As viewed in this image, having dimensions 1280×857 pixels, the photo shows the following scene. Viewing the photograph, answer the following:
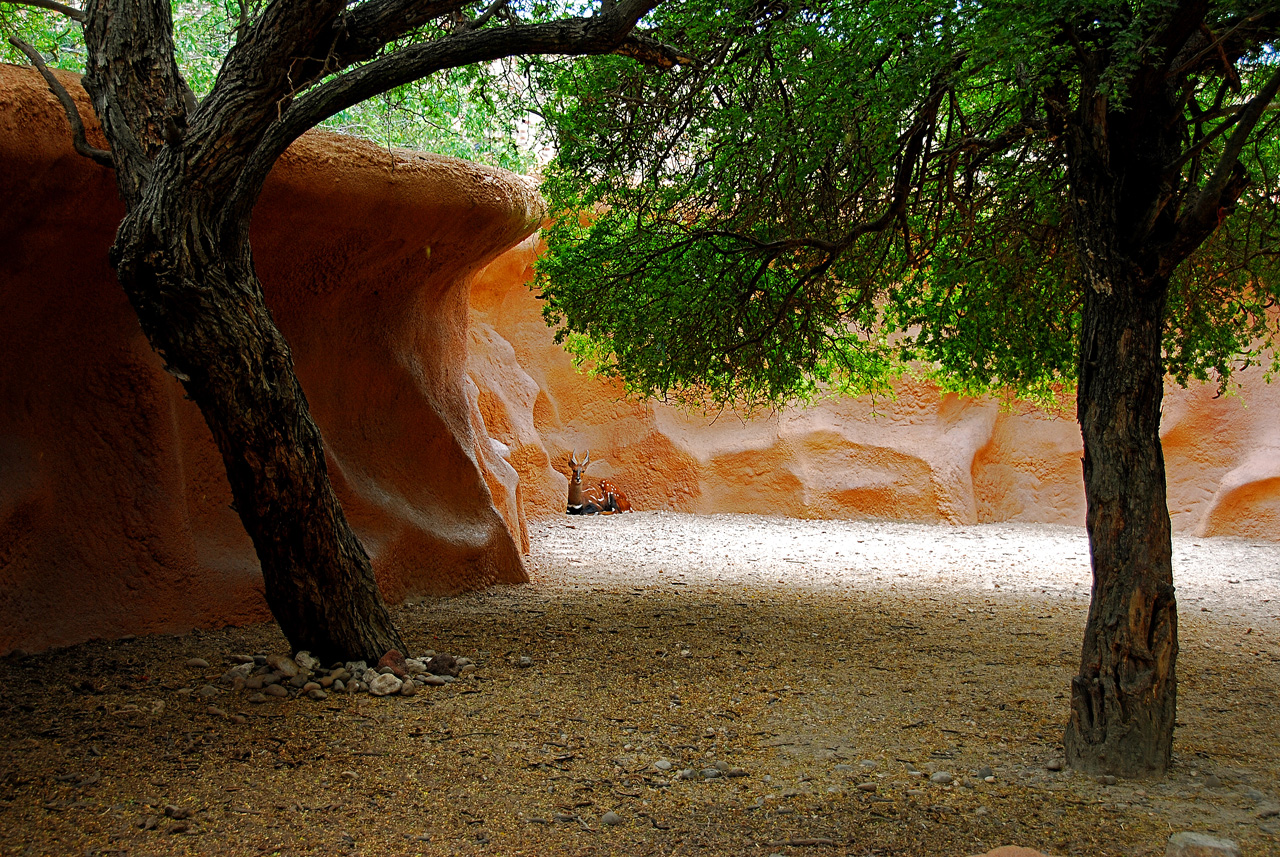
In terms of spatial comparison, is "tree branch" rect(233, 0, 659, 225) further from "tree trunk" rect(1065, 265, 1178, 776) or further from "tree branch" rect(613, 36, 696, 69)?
"tree trunk" rect(1065, 265, 1178, 776)

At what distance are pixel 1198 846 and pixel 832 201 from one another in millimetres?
3658

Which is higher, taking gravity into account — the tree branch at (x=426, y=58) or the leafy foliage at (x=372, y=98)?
the leafy foliage at (x=372, y=98)

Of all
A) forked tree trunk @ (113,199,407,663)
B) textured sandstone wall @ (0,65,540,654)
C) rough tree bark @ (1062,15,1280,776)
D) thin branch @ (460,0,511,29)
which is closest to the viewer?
rough tree bark @ (1062,15,1280,776)

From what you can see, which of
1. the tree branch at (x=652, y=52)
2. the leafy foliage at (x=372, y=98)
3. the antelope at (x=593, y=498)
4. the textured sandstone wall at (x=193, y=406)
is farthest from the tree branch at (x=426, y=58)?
the antelope at (x=593, y=498)

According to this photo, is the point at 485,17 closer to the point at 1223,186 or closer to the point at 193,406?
the point at 193,406

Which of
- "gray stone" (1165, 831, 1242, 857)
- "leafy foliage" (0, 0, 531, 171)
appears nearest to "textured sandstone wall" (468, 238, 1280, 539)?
"leafy foliage" (0, 0, 531, 171)

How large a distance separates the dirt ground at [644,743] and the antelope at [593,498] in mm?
6944

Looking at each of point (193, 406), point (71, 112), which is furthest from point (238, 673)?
point (71, 112)

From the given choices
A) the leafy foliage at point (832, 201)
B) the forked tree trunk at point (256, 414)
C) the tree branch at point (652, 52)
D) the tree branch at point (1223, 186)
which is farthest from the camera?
the tree branch at point (652, 52)

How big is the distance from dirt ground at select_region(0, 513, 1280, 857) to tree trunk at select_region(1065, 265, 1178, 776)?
183 mm

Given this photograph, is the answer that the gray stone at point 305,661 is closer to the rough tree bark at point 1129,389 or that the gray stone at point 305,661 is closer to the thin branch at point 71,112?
the thin branch at point 71,112

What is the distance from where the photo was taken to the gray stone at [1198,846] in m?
2.49

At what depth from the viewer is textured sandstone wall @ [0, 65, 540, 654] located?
4938 millimetres

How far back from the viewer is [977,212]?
235 inches
